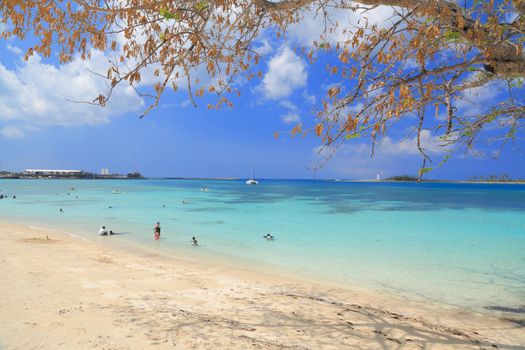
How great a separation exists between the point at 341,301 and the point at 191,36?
6.54m

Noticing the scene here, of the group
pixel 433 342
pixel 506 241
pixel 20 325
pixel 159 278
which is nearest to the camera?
pixel 20 325

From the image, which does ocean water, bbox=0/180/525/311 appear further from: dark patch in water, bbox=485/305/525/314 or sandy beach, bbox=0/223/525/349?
sandy beach, bbox=0/223/525/349

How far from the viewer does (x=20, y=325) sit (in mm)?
5250

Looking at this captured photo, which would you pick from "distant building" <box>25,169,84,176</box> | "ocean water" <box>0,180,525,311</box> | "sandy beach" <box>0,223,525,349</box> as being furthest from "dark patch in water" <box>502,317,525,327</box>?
"distant building" <box>25,169,84,176</box>

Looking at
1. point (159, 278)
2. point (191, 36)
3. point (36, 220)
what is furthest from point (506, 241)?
point (36, 220)

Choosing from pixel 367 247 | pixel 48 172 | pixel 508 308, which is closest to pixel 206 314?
pixel 508 308

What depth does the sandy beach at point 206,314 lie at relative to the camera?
510 centimetres

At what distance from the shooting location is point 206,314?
247 inches

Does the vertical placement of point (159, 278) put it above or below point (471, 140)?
below

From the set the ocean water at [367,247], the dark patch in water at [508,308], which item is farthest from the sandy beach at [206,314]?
the ocean water at [367,247]

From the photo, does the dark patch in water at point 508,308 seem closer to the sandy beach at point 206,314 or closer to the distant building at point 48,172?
the sandy beach at point 206,314

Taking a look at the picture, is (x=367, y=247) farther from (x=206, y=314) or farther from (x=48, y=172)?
(x=48, y=172)

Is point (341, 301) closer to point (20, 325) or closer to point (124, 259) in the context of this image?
point (20, 325)

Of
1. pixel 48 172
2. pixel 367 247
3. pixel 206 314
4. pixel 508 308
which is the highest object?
pixel 48 172
